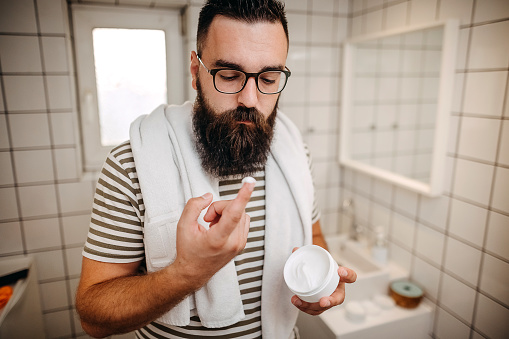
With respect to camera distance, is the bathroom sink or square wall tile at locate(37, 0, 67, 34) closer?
square wall tile at locate(37, 0, 67, 34)

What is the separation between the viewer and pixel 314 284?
775mm

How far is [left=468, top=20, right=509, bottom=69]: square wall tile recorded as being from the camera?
107cm

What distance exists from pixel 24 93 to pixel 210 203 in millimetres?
1221

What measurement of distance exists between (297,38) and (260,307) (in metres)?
1.34

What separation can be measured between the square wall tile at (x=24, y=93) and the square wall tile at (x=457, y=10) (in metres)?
1.63

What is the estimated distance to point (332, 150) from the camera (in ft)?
6.45

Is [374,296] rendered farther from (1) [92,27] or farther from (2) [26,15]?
(2) [26,15]

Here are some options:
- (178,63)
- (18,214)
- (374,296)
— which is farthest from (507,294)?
(18,214)

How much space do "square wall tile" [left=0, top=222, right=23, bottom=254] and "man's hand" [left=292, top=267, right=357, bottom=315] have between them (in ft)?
4.41

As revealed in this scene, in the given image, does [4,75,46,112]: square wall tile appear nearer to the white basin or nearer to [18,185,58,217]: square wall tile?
[18,185,58,217]: square wall tile

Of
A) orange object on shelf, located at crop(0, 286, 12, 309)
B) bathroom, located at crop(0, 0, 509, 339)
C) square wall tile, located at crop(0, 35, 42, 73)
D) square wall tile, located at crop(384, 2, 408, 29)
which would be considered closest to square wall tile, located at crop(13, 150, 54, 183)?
bathroom, located at crop(0, 0, 509, 339)

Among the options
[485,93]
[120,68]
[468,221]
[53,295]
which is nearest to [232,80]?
[485,93]

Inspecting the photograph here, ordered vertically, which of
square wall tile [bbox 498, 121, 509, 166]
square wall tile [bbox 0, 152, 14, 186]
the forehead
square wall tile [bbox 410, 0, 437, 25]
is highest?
square wall tile [bbox 410, 0, 437, 25]

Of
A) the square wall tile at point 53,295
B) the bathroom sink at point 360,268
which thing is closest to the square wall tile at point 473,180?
the bathroom sink at point 360,268
